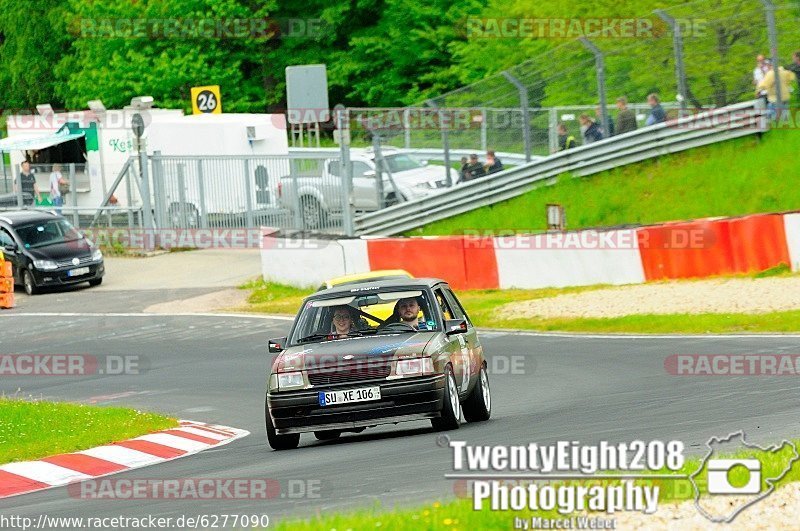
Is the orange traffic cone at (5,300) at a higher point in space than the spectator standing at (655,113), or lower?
lower

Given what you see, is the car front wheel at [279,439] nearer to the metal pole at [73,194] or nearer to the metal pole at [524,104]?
the metal pole at [524,104]

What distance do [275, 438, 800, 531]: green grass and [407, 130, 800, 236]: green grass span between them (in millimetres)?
18785

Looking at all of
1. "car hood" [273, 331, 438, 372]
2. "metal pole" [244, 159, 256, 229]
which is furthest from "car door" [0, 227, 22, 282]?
"car hood" [273, 331, 438, 372]

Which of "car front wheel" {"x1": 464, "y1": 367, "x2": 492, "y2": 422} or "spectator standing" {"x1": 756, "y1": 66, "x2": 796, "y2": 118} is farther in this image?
"spectator standing" {"x1": 756, "y1": 66, "x2": 796, "y2": 118}

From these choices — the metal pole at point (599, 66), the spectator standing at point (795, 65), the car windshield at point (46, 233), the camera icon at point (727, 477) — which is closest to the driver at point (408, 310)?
the camera icon at point (727, 477)

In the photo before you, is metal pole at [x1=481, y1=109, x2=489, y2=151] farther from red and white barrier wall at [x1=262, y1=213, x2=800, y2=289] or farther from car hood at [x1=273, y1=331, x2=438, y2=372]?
car hood at [x1=273, y1=331, x2=438, y2=372]

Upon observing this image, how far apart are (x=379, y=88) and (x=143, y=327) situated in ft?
114

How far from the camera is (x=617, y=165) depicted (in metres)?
A: 29.3

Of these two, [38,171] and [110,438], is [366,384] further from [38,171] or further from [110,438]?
[38,171]

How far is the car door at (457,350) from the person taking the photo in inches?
523

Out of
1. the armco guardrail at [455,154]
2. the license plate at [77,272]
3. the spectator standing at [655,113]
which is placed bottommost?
the license plate at [77,272]

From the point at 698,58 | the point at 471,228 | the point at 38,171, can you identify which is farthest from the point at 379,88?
the point at 698,58

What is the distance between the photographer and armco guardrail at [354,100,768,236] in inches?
1091

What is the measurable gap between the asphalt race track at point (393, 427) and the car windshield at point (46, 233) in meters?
7.97
